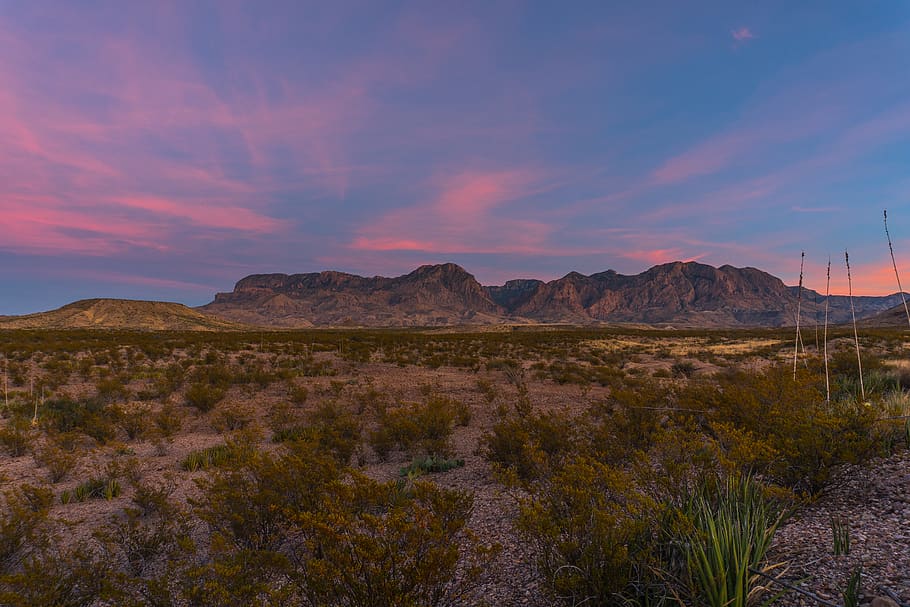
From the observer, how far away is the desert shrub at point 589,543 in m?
3.33

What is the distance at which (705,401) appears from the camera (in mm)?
7891

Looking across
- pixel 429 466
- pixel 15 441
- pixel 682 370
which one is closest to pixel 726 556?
pixel 429 466

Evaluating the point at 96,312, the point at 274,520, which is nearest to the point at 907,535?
the point at 274,520

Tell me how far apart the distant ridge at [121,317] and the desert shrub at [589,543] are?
103 meters

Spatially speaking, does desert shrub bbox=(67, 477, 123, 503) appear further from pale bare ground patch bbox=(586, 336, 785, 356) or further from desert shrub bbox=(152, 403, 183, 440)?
pale bare ground patch bbox=(586, 336, 785, 356)

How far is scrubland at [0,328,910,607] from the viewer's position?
3301mm

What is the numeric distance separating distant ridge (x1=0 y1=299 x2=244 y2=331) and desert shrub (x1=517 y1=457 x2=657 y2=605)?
103 metres

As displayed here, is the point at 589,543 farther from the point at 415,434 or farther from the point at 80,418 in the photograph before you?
the point at 80,418

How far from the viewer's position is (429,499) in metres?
4.22

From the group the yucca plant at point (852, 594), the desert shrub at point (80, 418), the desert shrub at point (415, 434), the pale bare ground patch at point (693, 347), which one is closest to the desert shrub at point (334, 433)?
the desert shrub at point (415, 434)

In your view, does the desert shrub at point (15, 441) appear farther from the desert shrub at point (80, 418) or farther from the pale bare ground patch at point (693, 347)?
the pale bare ground patch at point (693, 347)

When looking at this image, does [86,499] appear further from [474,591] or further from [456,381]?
[456,381]

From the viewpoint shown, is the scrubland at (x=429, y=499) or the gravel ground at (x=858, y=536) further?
the scrubland at (x=429, y=499)

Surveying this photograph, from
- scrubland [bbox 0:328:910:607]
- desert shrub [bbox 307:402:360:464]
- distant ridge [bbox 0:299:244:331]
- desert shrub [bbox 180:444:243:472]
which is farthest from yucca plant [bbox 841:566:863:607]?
distant ridge [bbox 0:299:244:331]
